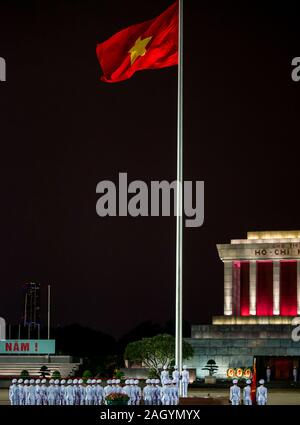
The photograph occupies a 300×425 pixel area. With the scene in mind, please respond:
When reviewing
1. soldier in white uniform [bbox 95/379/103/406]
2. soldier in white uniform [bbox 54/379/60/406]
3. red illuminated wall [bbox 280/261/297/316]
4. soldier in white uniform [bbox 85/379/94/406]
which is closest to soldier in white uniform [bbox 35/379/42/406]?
soldier in white uniform [bbox 54/379/60/406]

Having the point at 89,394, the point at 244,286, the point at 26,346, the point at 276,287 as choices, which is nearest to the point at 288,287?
the point at 276,287

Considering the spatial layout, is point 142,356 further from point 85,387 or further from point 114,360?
point 85,387

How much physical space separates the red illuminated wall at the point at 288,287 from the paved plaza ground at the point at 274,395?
1102 centimetres

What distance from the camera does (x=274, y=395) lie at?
40.8 m

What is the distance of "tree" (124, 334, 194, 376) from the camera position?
4938 cm

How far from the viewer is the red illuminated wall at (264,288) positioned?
5622 centimetres

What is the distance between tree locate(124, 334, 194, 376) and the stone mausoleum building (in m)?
2.78

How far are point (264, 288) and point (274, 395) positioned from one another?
16.4m

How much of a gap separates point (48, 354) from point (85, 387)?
25307 mm

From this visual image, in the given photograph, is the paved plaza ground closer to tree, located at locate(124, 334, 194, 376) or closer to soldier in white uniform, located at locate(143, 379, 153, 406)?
tree, located at locate(124, 334, 194, 376)

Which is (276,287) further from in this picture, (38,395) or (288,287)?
(38,395)

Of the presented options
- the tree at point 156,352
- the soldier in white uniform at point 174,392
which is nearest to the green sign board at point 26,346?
the tree at point 156,352

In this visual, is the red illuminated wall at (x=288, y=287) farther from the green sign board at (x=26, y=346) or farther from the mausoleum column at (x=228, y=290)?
the green sign board at (x=26, y=346)
